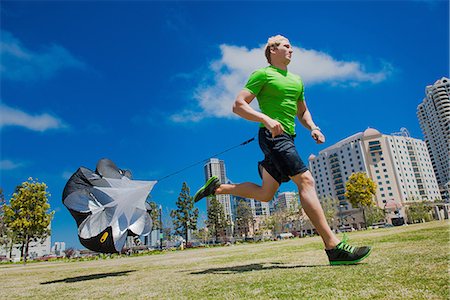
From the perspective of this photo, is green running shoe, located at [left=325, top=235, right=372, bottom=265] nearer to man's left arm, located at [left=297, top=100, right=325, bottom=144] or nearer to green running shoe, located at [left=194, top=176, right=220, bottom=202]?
man's left arm, located at [left=297, top=100, right=325, bottom=144]

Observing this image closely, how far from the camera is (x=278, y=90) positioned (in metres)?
4.17

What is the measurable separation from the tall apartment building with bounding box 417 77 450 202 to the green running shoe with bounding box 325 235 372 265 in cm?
15485

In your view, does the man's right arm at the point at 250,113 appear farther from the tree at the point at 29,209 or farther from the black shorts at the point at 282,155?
the tree at the point at 29,209

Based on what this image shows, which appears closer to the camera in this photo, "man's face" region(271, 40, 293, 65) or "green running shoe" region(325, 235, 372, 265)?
"green running shoe" region(325, 235, 372, 265)

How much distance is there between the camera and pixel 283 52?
4.37m

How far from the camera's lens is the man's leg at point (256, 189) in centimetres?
417

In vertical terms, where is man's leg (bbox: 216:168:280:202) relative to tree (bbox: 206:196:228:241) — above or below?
below

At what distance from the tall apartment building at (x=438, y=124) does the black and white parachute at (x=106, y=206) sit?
153507 millimetres

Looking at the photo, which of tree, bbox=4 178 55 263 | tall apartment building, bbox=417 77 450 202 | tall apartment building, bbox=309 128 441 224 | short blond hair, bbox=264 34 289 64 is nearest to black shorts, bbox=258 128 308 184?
short blond hair, bbox=264 34 289 64

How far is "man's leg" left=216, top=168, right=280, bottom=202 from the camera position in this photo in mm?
4172

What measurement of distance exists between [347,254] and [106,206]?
16.9ft

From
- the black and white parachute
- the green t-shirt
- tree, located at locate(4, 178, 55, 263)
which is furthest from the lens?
tree, located at locate(4, 178, 55, 263)

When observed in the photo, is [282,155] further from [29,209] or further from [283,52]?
[29,209]

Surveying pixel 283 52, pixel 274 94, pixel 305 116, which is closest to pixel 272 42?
pixel 283 52
